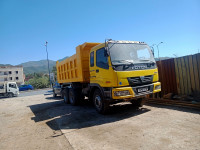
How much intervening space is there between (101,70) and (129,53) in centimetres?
119

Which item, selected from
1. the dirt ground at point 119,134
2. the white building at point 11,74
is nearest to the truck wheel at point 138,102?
the dirt ground at point 119,134

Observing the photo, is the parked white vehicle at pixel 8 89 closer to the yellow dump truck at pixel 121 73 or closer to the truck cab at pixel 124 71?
the yellow dump truck at pixel 121 73

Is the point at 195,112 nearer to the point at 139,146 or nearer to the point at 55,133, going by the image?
the point at 139,146

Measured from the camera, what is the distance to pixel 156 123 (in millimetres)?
4430

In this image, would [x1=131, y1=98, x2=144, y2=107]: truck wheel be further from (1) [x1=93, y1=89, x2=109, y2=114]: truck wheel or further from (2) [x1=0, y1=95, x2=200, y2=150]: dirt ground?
(1) [x1=93, y1=89, x2=109, y2=114]: truck wheel

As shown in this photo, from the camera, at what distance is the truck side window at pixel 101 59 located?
5301 mm

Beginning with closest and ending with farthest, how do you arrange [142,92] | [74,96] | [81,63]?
[142,92]
[81,63]
[74,96]

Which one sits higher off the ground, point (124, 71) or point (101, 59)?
point (101, 59)

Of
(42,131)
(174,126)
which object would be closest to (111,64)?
(174,126)

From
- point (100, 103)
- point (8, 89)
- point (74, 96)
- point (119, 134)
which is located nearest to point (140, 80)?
point (100, 103)

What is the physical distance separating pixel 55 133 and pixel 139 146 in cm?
256

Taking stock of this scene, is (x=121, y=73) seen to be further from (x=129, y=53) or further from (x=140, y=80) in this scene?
(x=129, y=53)

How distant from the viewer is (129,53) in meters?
5.45

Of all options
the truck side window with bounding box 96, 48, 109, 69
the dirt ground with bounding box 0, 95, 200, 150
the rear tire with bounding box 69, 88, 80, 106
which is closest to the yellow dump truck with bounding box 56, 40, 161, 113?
the truck side window with bounding box 96, 48, 109, 69
